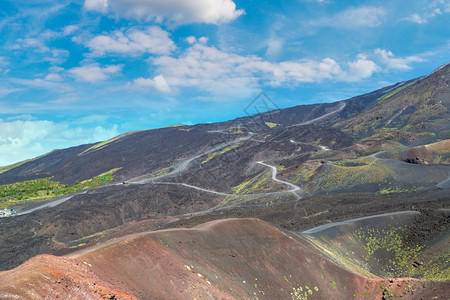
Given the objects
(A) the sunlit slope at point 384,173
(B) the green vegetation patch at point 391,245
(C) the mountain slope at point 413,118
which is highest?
(C) the mountain slope at point 413,118

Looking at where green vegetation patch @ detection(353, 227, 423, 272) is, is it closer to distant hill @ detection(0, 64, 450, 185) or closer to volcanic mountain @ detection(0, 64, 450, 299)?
volcanic mountain @ detection(0, 64, 450, 299)

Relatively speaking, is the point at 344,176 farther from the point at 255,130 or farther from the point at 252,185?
the point at 255,130

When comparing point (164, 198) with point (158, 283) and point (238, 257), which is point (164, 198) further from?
point (158, 283)

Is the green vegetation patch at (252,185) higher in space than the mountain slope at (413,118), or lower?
lower

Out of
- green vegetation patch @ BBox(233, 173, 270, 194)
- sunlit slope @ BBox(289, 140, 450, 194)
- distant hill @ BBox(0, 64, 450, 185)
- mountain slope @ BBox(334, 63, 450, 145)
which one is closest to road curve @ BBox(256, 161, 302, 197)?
sunlit slope @ BBox(289, 140, 450, 194)

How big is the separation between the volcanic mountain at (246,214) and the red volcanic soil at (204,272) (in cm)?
9

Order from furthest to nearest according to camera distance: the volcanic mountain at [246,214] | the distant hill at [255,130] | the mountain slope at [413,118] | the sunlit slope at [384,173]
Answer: the distant hill at [255,130]
the mountain slope at [413,118]
the sunlit slope at [384,173]
the volcanic mountain at [246,214]

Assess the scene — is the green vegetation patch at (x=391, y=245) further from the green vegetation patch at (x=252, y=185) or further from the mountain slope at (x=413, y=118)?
the mountain slope at (x=413, y=118)

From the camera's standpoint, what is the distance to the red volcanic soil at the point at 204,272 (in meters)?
12.1

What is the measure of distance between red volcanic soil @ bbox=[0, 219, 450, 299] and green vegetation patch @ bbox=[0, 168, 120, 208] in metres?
82.9

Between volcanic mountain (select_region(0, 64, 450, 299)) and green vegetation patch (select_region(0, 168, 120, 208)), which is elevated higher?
green vegetation patch (select_region(0, 168, 120, 208))

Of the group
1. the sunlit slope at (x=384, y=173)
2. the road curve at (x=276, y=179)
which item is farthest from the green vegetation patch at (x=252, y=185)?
the sunlit slope at (x=384, y=173)

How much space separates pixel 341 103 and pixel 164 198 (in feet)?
522

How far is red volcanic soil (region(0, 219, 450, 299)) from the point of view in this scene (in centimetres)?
1215
